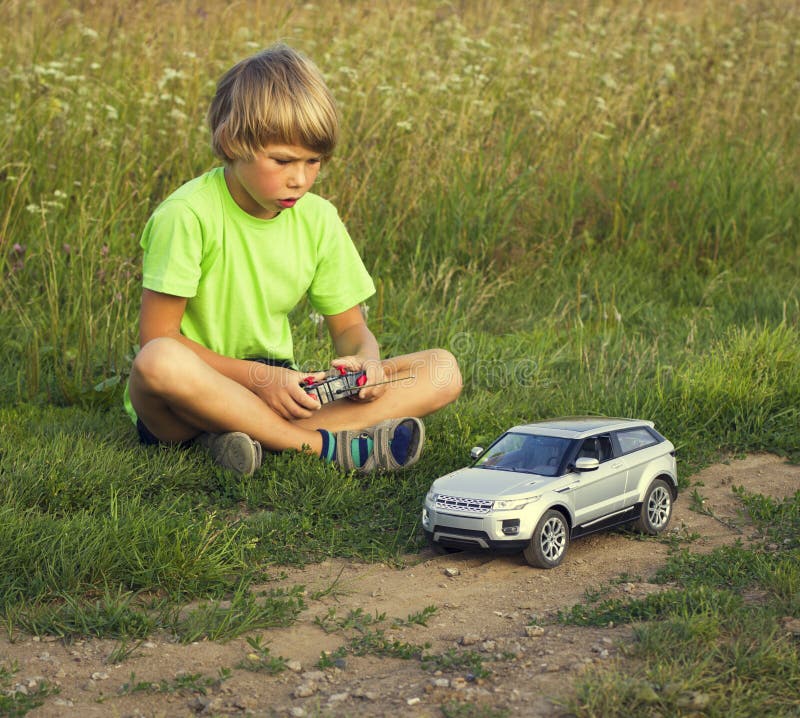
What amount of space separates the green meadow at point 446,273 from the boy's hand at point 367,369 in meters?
0.40

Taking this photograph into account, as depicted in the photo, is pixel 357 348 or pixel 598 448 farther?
pixel 357 348

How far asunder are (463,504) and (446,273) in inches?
133

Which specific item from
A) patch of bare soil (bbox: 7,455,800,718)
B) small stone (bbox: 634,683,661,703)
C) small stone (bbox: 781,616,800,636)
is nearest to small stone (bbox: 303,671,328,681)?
patch of bare soil (bbox: 7,455,800,718)

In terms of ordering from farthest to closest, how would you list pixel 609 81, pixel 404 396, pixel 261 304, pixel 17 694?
pixel 609 81, pixel 404 396, pixel 261 304, pixel 17 694

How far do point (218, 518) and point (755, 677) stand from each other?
7.14 ft

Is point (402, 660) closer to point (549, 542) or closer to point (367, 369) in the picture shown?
point (549, 542)

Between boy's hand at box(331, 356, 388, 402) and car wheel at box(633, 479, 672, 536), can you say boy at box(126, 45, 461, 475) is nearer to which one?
boy's hand at box(331, 356, 388, 402)

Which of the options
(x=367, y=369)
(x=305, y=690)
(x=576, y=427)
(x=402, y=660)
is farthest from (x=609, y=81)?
(x=305, y=690)

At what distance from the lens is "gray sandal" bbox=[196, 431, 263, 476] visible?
175 inches

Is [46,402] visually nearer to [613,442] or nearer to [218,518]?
[218,518]

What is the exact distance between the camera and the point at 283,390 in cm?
451

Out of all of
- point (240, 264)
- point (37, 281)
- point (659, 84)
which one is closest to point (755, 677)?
point (240, 264)

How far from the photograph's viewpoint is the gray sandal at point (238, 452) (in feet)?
14.6

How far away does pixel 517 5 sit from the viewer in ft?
32.6
